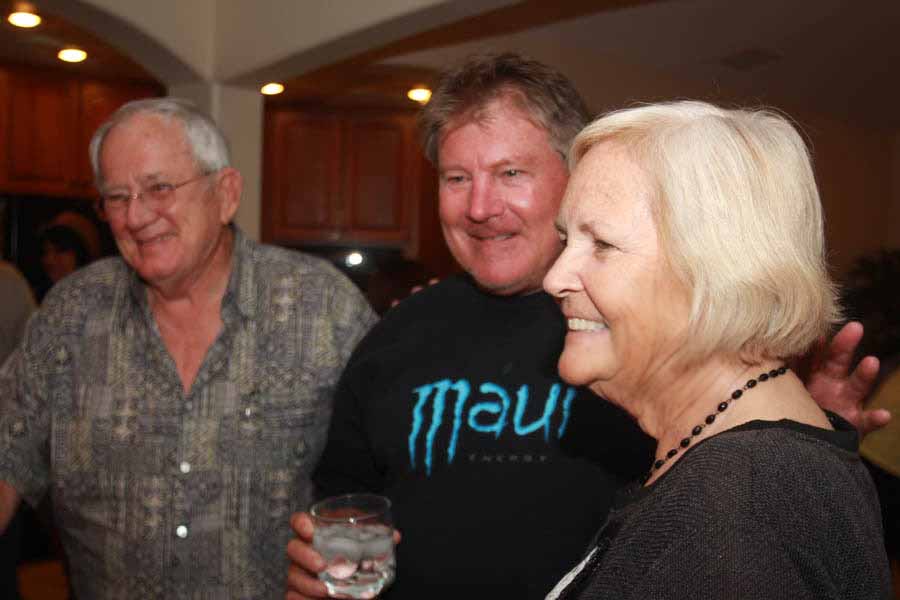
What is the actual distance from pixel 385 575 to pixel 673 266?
0.65 metres

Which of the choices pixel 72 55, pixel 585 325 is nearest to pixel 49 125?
pixel 72 55

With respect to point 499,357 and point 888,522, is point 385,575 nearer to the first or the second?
point 499,357

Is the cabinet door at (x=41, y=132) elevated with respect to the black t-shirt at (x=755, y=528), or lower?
elevated

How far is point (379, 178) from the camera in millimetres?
6668

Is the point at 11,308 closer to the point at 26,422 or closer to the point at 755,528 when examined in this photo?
the point at 26,422

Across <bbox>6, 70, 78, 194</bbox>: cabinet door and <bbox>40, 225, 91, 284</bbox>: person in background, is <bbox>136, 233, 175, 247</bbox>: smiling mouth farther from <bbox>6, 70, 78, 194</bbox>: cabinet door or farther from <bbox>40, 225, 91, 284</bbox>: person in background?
<bbox>6, 70, 78, 194</bbox>: cabinet door

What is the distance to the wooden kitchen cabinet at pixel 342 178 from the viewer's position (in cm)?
654

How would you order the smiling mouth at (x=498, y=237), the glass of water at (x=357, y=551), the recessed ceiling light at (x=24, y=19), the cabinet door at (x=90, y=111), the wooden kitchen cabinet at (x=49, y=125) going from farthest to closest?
the cabinet door at (x=90, y=111) < the wooden kitchen cabinet at (x=49, y=125) < the recessed ceiling light at (x=24, y=19) < the smiling mouth at (x=498, y=237) < the glass of water at (x=357, y=551)

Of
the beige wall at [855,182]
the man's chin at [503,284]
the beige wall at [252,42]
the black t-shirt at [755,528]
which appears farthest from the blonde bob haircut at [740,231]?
the beige wall at [855,182]

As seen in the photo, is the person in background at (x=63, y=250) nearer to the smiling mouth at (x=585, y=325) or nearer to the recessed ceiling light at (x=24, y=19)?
the recessed ceiling light at (x=24, y=19)

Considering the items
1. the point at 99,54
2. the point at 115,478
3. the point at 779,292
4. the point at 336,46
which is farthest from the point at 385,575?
the point at 99,54

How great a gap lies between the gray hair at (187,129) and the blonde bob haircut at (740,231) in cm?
123

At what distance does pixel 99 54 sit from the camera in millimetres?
5391

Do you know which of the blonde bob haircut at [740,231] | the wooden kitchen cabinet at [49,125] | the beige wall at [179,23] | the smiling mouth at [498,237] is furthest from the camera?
the wooden kitchen cabinet at [49,125]
